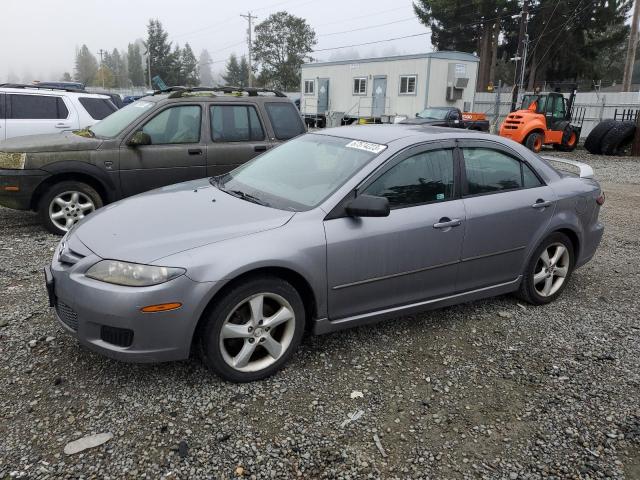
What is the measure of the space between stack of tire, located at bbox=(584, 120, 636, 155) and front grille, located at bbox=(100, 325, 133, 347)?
20.4 meters

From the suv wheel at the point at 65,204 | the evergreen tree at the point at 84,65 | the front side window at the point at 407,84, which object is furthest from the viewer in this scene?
the evergreen tree at the point at 84,65

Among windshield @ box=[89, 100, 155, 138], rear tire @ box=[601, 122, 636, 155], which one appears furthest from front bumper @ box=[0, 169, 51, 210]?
rear tire @ box=[601, 122, 636, 155]

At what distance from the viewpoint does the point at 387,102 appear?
28422 millimetres

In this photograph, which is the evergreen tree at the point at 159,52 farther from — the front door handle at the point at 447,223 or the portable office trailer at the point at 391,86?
the front door handle at the point at 447,223

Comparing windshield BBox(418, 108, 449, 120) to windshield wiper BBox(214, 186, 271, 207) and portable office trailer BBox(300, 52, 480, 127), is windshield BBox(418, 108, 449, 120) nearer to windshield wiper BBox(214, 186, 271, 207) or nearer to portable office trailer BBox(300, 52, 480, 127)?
portable office trailer BBox(300, 52, 480, 127)

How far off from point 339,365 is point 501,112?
30.4m

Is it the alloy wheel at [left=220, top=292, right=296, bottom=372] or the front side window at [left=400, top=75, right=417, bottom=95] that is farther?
the front side window at [left=400, top=75, right=417, bottom=95]

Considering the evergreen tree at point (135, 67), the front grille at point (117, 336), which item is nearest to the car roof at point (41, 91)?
the front grille at point (117, 336)

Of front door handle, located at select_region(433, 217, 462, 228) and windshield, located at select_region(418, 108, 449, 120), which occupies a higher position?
windshield, located at select_region(418, 108, 449, 120)

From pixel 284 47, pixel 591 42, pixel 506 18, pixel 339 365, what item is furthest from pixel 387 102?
pixel 284 47

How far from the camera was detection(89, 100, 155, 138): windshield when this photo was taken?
6.41 metres

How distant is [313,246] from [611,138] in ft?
64.0

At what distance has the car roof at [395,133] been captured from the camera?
391 cm

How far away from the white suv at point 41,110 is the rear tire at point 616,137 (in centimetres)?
1770
